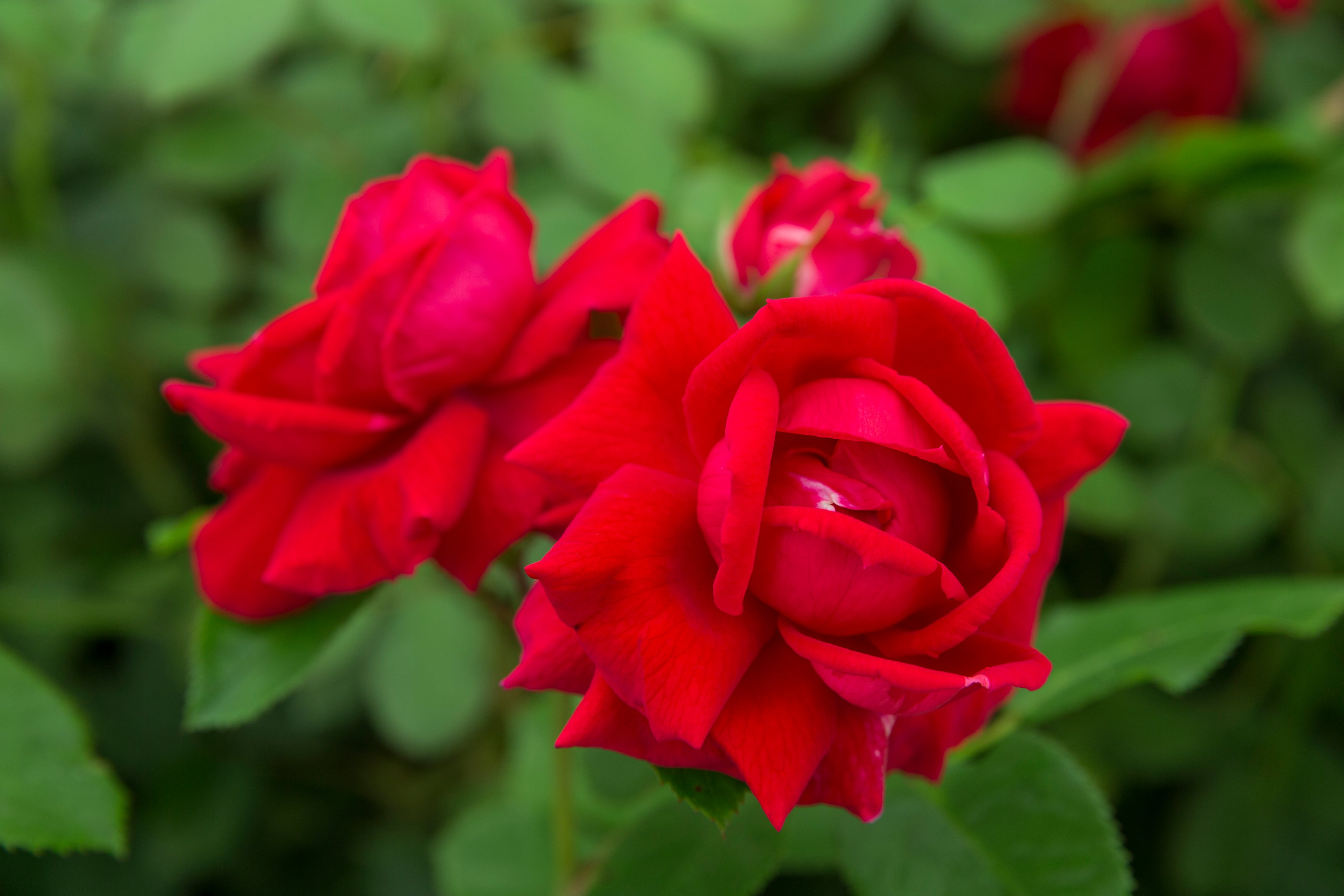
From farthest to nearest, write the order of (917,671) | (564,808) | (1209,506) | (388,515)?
(1209,506), (564,808), (388,515), (917,671)

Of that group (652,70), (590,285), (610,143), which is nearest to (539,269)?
(610,143)

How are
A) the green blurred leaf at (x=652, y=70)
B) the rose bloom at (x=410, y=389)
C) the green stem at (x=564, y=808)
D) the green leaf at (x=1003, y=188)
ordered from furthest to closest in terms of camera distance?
1. the green blurred leaf at (x=652, y=70)
2. the green leaf at (x=1003, y=188)
3. the green stem at (x=564, y=808)
4. the rose bloom at (x=410, y=389)

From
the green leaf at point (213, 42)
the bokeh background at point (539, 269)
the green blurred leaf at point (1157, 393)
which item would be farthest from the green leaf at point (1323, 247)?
the green leaf at point (213, 42)

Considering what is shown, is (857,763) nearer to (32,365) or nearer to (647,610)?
(647,610)

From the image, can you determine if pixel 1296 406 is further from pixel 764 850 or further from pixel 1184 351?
pixel 764 850

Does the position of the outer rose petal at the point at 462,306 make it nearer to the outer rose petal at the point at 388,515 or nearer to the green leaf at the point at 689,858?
the outer rose petal at the point at 388,515

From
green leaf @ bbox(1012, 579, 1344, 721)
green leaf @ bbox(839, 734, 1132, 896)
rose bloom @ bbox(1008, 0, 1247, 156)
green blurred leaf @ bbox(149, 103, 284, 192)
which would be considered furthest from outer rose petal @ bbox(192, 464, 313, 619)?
rose bloom @ bbox(1008, 0, 1247, 156)
